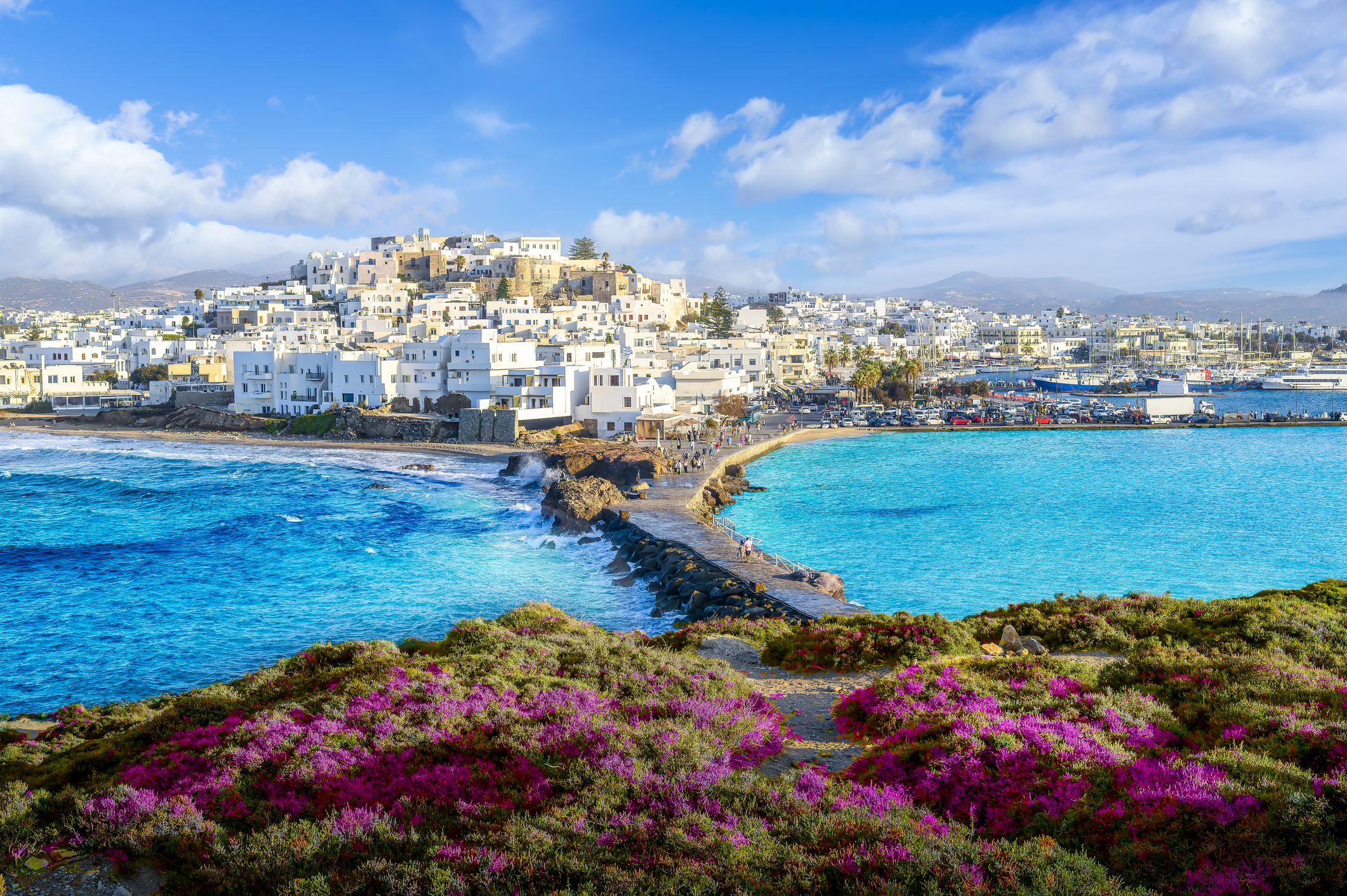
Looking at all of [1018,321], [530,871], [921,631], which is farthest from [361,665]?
[1018,321]

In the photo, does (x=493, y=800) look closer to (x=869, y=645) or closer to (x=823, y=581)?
(x=869, y=645)

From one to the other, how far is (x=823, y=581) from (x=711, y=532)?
6922 millimetres

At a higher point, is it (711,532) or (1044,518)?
(711,532)

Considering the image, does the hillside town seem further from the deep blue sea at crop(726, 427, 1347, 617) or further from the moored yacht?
the moored yacht

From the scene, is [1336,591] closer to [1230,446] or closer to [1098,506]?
[1098,506]

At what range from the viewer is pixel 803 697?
1049cm

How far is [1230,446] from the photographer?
57375mm

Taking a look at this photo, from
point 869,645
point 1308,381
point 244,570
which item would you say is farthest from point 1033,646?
point 1308,381

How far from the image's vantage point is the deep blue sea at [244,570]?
1902 cm

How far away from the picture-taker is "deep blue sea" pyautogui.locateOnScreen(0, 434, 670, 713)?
62.4ft

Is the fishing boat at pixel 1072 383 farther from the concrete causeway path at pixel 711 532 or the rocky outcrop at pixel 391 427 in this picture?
the rocky outcrop at pixel 391 427

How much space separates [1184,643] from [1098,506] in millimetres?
27801

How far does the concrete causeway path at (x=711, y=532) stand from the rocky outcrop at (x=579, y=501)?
0.88 meters

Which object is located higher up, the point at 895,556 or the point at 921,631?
the point at 921,631
